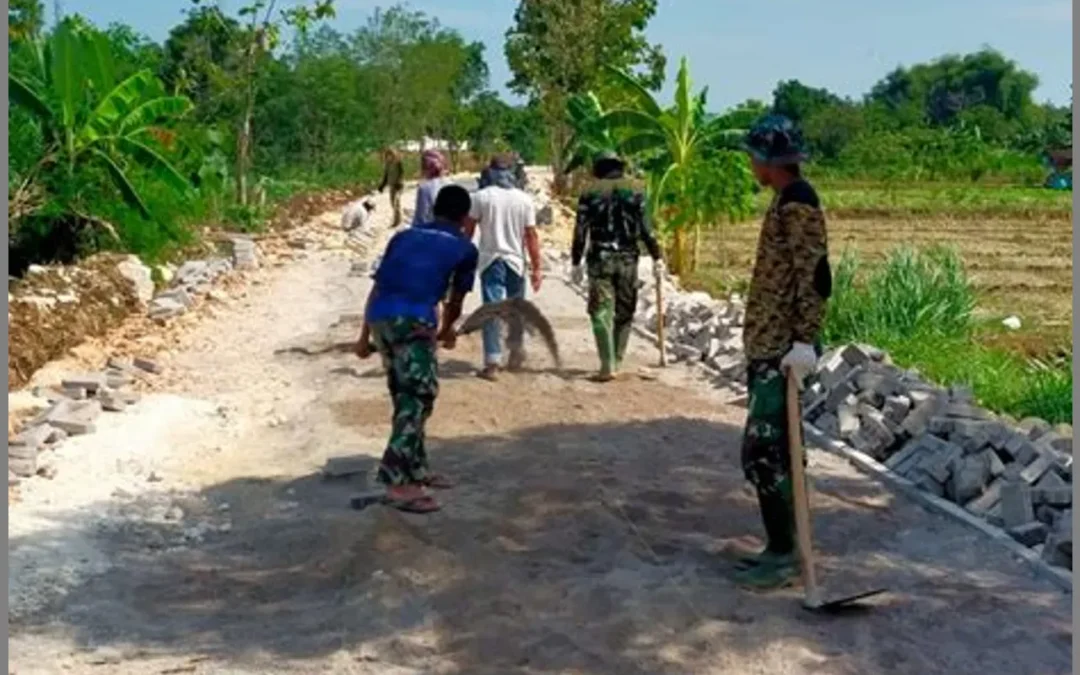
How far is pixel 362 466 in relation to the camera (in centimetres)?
832

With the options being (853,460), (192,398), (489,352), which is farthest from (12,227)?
(853,460)

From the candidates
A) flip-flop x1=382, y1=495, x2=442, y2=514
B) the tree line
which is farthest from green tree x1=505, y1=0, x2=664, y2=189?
flip-flop x1=382, y1=495, x2=442, y2=514

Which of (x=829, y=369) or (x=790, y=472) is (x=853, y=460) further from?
(x=790, y=472)

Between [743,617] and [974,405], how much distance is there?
4.07 metres

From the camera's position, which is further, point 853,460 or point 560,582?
point 853,460

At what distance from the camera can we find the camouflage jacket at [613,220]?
10.6 metres

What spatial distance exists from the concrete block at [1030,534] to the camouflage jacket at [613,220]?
4.38 m

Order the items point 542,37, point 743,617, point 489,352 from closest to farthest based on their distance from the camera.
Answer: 1. point 743,617
2. point 489,352
3. point 542,37

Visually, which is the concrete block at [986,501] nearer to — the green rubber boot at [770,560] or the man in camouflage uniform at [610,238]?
the green rubber boot at [770,560]

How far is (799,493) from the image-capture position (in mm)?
5809

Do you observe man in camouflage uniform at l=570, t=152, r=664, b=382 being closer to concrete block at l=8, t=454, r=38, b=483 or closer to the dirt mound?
A: concrete block at l=8, t=454, r=38, b=483

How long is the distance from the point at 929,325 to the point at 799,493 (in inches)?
306

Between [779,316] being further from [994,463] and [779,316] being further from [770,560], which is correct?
[994,463]

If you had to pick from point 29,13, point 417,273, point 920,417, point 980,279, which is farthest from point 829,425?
point 29,13
